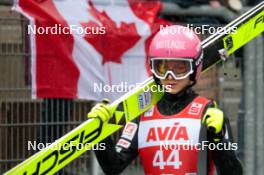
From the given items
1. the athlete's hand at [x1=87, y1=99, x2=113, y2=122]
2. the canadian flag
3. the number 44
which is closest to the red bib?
the number 44

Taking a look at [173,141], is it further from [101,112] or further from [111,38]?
[111,38]

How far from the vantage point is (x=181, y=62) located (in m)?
4.14

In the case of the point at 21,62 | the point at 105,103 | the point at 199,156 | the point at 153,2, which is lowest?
the point at 199,156

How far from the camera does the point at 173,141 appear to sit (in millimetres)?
4113

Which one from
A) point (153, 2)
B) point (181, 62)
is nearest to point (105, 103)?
point (181, 62)

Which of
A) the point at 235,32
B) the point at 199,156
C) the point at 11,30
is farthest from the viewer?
the point at 11,30

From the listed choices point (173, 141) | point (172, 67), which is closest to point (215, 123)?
point (173, 141)

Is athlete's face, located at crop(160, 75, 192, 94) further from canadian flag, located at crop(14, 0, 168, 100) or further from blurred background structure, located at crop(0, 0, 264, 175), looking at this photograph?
canadian flag, located at crop(14, 0, 168, 100)

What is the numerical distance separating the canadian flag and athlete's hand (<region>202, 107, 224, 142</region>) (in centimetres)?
201

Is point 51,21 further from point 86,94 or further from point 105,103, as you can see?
point 105,103

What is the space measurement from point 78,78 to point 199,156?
197cm

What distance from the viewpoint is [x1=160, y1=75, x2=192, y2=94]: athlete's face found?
4109 mm

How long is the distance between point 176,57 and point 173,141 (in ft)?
1.43

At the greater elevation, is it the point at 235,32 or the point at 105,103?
the point at 235,32
